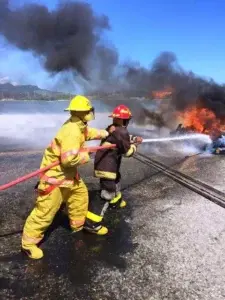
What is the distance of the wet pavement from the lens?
3289 millimetres

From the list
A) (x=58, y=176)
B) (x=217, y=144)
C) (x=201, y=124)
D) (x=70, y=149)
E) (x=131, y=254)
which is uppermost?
(x=70, y=149)

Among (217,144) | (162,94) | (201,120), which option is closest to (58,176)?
(217,144)

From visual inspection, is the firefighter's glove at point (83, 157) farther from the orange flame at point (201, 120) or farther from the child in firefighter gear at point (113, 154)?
the orange flame at point (201, 120)

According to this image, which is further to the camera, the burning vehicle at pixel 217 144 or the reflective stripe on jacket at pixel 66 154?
the burning vehicle at pixel 217 144

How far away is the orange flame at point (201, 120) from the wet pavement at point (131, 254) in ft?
22.5

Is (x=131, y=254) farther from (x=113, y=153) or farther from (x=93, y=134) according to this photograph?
(x=93, y=134)

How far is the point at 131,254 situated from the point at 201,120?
10.2 metres

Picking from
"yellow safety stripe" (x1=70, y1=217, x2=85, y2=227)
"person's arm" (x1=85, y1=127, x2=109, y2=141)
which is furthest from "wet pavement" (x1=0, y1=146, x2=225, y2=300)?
"person's arm" (x1=85, y1=127, x2=109, y2=141)

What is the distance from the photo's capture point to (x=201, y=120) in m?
13.2

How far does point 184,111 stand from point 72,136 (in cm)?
1132

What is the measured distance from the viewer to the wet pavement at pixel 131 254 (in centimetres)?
329

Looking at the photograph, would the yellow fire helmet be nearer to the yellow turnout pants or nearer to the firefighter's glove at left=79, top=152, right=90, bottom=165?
the firefighter's glove at left=79, top=152, right=90, bottom=165

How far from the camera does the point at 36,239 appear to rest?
3.96m

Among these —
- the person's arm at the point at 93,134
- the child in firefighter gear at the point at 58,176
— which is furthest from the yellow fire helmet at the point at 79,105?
the person's arm at the point at 93,134
